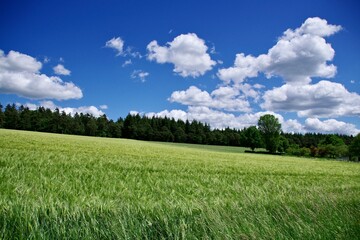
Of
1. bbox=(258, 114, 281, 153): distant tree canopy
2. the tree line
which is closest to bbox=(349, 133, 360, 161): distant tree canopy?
the tree line

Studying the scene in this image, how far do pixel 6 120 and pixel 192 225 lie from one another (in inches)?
4684

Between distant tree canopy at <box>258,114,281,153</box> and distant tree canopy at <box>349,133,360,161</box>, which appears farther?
distant tree canopy at <box>258,114,281,153</box>

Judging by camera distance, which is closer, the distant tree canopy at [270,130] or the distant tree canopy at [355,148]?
the distant tree canopy at [355,148]

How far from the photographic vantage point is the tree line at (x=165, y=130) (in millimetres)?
97213

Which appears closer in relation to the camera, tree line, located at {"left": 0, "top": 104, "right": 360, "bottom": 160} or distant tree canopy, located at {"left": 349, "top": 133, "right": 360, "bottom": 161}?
distant tree canopy, located at {"left": 349, "top": 133, "right": 360, "bottom": 161}

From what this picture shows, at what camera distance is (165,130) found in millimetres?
118500

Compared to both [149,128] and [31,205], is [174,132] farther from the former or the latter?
[31,205]

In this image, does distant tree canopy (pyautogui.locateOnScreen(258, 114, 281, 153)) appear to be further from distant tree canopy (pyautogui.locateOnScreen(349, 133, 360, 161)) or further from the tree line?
distant tree canopy (pyautogui.locateOnScreen(349, 133, 360, 161))

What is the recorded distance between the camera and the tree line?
319 ft

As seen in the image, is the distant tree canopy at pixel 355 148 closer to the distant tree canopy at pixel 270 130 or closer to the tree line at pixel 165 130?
the tree line at pixel 165 130

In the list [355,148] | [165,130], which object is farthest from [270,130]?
[165,130]

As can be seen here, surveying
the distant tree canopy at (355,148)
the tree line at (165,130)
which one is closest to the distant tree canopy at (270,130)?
the tree line at (165,130)

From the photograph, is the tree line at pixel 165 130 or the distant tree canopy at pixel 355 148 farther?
the tree line at pixel 165 130

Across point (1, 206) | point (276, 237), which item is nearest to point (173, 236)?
point (276, 237)
